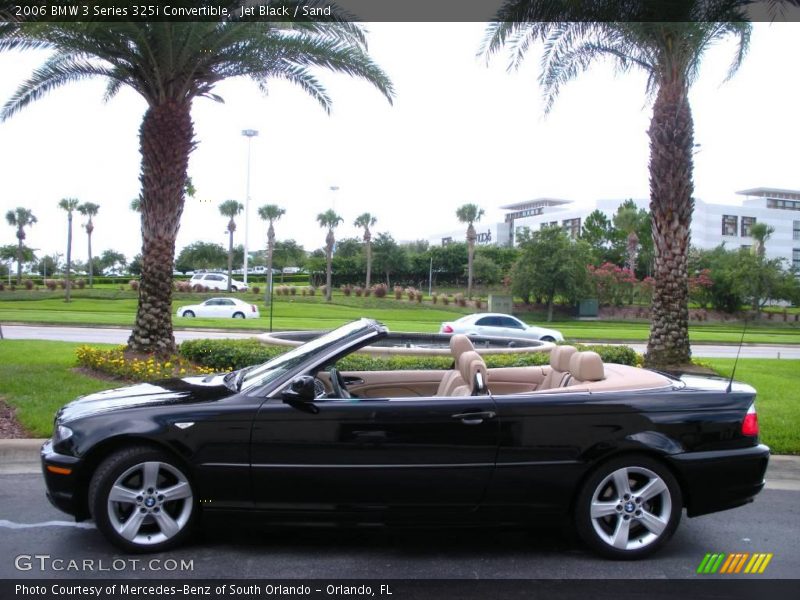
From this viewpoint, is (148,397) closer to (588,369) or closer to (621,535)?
(588,369)

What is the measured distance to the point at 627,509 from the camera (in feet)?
14.1

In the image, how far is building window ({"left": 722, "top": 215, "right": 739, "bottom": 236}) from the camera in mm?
95562

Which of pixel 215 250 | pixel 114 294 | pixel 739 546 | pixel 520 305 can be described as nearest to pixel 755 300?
pixel 520 305

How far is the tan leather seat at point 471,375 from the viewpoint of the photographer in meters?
4.46

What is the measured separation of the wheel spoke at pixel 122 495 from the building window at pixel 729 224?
102128 millimetres

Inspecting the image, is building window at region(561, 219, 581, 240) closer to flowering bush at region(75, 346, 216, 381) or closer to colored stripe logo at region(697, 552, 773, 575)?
flowering bush at region(75, 346, 216, 381)

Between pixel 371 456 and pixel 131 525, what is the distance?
1461 millimetres

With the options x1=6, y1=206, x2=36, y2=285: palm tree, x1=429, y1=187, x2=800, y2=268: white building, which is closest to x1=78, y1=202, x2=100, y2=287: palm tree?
x1=6, y1=206, x2=36, y2=285: palm tree

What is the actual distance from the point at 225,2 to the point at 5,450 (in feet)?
24.2

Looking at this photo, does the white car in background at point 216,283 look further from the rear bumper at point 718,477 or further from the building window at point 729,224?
the building window at point 729,224

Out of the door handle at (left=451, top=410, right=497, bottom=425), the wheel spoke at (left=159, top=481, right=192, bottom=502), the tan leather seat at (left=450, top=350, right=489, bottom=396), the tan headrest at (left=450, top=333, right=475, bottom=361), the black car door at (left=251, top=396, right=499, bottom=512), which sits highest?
the tan headrest at (left=450, top=333, right=475, bottom=361)

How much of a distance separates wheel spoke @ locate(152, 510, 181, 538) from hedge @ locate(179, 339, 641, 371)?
18.2 feet

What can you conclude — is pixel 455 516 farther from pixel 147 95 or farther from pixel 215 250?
pixel 215 250

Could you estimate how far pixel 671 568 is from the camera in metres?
4.22
